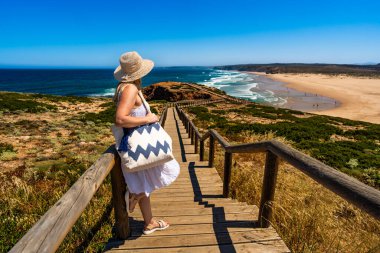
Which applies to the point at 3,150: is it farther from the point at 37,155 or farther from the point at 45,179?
the point at 45,179

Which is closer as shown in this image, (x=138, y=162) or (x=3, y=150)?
(x=138, y=162)

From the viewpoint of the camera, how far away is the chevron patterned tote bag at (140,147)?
95.8 inches

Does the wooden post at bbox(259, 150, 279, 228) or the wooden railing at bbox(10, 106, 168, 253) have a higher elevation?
the wooden railing at bbox(10, 106, 168, 253)

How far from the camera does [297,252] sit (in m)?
2.64

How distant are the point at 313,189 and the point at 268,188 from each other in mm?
2579

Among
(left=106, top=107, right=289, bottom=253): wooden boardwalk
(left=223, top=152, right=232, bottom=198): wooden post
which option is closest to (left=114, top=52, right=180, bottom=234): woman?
(left=106, top=107, right=289, bottom=253): wooden boardwalk

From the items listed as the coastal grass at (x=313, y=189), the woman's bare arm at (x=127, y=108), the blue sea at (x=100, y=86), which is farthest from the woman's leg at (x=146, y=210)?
the blue sea at (x=100, y=86)

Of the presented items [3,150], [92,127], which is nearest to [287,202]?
[3,150]

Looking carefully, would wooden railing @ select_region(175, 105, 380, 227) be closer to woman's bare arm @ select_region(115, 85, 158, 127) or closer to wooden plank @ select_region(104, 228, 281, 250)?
wooden plank @ select_region(104, 228, 281, 250)

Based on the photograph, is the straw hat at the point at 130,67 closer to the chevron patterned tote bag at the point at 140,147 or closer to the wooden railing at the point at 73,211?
the chevron patterned tote bag at the point at 140,147

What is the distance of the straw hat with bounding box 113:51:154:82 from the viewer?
Result: 2.48 meters

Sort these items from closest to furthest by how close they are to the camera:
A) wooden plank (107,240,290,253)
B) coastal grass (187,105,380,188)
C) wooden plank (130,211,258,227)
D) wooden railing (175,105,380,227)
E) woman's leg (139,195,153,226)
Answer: wooden railing (175,105,380,227), wooden plank (107,240,290,253), woman's leg (139,195,153,226), wooden plank (130,211,258,227), coastal grass (187,105,380,188)

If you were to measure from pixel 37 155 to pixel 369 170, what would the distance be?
11570mm

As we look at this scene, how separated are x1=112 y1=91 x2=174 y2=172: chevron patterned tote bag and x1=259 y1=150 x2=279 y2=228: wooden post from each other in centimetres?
113
